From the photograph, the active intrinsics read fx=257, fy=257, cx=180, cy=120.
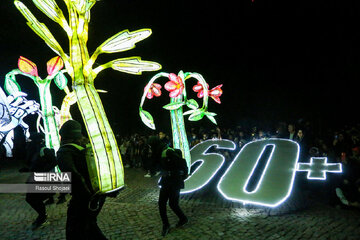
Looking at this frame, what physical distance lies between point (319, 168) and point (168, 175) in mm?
3779

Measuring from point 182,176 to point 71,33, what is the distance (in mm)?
3444

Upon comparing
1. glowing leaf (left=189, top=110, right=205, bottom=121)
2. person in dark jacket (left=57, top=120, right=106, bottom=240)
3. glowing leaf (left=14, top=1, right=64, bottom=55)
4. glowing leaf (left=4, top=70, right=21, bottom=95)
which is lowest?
person in dark jacket (left=57, top=120, right=106, bottom=240)

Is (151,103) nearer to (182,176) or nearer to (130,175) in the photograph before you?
(130,175)

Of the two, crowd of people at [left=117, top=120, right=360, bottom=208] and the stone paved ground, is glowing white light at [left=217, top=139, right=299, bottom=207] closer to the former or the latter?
the stone paved ground

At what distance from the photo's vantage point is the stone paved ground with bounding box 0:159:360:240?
471 cm

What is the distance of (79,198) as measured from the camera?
2.96m

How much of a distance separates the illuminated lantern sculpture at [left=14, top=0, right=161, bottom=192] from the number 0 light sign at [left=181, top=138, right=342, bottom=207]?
125 inches

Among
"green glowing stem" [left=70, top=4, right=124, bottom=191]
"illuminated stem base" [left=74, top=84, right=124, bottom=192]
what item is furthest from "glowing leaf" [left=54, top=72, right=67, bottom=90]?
"illuminated stem base" [left=74, top=84, right=124, bottom=192]

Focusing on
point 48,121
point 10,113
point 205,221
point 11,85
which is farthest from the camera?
point 10,113

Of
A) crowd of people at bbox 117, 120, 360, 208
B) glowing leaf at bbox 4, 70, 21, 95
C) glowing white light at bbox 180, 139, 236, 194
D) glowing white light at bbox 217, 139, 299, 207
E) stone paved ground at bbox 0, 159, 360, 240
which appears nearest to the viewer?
stone paved ground at bbox 0, 159, 360, 240

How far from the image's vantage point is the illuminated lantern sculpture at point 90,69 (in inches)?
161

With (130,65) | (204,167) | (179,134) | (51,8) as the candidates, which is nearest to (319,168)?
(204,167)

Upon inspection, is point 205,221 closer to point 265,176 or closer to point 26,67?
point 265,176

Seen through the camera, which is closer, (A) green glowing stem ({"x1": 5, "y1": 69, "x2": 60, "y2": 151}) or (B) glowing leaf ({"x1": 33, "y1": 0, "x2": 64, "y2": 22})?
(B) glowing leaf ({"x1": 33, "y1": 0, "x2": 64, "y2": 22})
